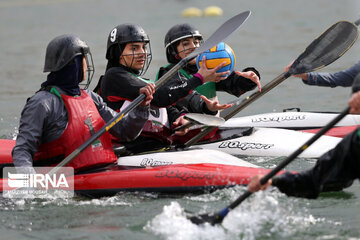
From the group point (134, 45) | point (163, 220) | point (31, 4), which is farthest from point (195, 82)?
point (31, 4)

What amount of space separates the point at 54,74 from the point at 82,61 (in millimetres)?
240

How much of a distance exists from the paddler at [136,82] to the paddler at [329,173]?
204 cm

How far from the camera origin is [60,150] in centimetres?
566

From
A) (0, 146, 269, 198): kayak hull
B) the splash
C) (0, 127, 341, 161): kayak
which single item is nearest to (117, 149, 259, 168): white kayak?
(0, 146, 269, 198): kayak hull

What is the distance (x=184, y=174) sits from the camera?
5.57m

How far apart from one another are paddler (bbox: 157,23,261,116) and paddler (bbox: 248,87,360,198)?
2502mm

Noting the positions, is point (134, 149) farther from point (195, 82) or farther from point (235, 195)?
point (235, 195)

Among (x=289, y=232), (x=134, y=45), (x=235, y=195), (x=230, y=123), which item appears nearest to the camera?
(x=289, y=232)

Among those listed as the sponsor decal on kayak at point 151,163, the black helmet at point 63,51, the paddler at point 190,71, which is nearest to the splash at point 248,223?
the sponsor decal on kayak at point 151,163

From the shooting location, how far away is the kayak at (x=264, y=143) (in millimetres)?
6809

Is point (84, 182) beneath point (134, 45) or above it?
beneath

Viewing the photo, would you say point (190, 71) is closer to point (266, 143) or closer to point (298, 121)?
point (266, 143)

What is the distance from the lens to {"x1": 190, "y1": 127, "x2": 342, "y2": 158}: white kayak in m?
6.82

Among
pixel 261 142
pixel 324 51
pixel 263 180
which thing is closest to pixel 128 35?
pixel 261 142
